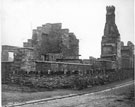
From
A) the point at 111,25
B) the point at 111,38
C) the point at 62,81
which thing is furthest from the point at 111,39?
the point at 62,81

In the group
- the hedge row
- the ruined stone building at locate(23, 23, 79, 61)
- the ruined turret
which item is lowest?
the hedge row

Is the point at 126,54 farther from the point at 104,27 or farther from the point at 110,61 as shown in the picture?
the point at 110,61

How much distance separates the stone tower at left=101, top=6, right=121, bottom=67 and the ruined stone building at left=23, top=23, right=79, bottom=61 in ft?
13.2

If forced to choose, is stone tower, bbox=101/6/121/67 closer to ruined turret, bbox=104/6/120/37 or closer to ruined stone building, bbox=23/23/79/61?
ruined turret, bbox=104/6/120/37

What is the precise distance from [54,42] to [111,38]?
26.9 feet

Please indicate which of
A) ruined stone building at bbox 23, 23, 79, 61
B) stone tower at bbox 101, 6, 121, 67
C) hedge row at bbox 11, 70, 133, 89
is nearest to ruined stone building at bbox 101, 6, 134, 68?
stone tower at bbox 101, 6, 121, 67

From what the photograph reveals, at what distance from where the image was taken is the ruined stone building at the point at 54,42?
112ft

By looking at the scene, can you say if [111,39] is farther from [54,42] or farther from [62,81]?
[62,81]

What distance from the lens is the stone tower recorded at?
1369 inches

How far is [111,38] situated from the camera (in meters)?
35.7

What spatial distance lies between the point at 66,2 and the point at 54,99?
213 inches

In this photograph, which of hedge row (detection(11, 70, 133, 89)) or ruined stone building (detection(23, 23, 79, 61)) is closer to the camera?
hedge row (detection(11, 70, 133, 89))

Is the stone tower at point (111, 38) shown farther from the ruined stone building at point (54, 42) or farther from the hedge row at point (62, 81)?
the hedge row at point (62, 81)

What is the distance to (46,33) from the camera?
36156 millimetres
